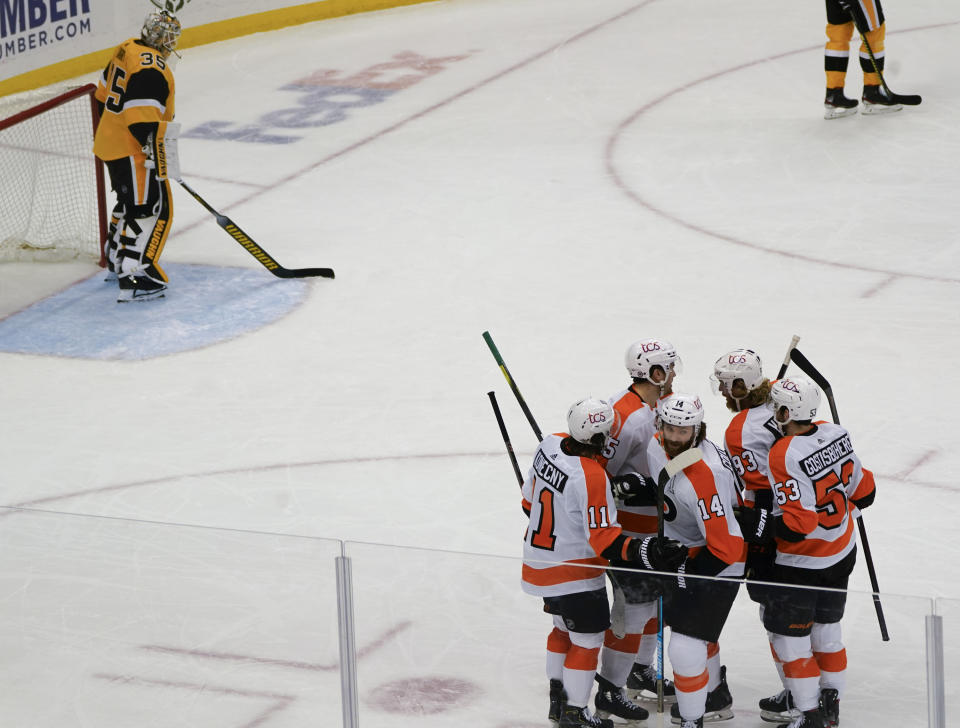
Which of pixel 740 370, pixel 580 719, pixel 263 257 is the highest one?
pixel 740 370

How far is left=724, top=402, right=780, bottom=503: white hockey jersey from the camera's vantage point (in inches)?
160

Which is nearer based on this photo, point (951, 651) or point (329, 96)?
point (951, 651)

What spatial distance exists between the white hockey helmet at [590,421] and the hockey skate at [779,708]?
71cm

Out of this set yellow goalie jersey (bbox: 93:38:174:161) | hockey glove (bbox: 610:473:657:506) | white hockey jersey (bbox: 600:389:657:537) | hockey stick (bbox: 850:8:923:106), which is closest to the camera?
hockey glove (bbox: 610:473:657:506)

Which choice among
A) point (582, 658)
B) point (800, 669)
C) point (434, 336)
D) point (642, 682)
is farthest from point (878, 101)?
point (582, 658)

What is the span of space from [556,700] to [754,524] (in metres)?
0.68

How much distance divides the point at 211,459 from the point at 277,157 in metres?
4.28

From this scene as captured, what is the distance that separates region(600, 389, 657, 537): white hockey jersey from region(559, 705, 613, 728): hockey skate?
541 millimetres

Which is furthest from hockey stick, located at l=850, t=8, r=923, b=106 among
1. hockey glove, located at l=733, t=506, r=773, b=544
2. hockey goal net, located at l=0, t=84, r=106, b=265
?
hockey glove, located at l=733, t=506, r=773, b=544

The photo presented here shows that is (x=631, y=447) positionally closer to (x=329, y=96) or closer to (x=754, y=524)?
(x=754, y=524)

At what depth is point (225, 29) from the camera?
12.2 meters

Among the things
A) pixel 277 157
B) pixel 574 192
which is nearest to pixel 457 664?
pixel 574 192

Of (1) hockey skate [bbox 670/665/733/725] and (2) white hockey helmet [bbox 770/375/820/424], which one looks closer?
(1) hockey skate [bbox 670/665/733/725]

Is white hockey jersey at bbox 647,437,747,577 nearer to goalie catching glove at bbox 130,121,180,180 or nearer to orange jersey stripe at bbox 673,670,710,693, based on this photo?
orange jersey stripe at bbox 673,670,710,693
